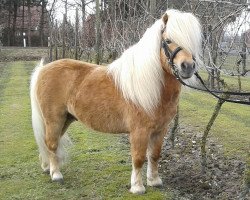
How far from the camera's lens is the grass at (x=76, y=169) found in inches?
166

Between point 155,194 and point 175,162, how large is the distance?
→ 1.14m

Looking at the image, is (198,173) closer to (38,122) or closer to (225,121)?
(38,122)

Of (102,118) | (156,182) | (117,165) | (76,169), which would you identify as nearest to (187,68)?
(102,118)

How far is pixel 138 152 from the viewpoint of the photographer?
393cm

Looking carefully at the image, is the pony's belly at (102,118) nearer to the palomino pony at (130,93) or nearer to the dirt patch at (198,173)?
the palomino pony at (130,93)

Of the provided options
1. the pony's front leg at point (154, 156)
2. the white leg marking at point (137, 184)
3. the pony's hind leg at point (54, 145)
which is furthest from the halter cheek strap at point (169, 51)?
the pony's hind leg at point (54, 145)

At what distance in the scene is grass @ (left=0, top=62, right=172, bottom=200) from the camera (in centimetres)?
422

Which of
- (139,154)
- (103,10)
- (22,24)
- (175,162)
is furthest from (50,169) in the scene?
(22,24)

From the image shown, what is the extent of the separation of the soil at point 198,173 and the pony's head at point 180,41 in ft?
4.30

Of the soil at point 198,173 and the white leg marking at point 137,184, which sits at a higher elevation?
the white leg marking at point 137,184

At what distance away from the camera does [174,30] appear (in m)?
3.51

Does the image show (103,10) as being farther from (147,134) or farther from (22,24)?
(22,24)

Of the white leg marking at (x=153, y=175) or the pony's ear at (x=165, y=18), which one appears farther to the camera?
the white leg marking at (x=153, y=175)

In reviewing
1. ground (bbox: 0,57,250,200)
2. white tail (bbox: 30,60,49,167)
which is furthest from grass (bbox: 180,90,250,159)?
white tail (bbox: 30,60,49,167)
